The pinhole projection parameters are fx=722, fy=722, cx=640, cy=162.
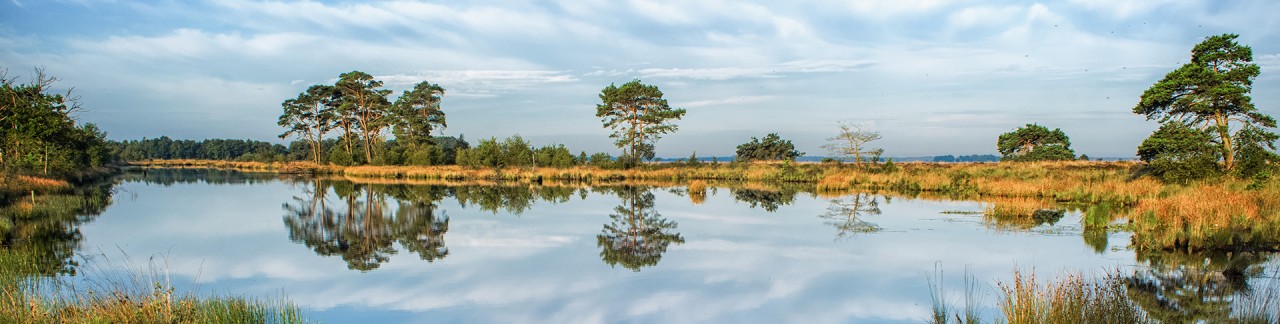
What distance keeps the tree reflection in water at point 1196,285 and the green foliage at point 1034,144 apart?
1944 inches

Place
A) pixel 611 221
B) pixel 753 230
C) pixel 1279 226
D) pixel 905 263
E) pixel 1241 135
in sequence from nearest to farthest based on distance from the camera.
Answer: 1. pixel 905 263
2. pixel 1279 226
3. pixel 753 230
4. pixel 611 221
5. pixel 1241 135

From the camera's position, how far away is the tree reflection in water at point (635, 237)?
11.5 metres

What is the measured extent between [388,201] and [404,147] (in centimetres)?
2692

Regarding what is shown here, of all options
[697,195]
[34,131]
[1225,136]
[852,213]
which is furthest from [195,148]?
[1225,136]

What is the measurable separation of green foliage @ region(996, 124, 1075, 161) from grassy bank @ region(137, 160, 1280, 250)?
25.4 metres

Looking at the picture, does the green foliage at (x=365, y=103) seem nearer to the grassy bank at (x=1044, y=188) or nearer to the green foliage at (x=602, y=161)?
the grassy bank at (x=1044, y=188)

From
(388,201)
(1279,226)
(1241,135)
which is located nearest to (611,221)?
(388,201)

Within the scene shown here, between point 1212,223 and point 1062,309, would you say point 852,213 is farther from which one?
point 1062,309

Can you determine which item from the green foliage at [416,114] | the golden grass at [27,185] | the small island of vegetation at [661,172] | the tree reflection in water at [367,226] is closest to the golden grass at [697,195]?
the small island of vegetation at [661,172]

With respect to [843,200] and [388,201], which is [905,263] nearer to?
[843,200]

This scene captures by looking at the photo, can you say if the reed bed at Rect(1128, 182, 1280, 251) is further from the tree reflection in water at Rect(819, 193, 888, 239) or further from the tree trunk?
the tree trunk

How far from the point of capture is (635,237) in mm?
14617

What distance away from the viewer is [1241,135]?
846 inches

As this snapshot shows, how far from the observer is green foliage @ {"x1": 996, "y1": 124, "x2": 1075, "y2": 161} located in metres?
55.9
